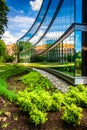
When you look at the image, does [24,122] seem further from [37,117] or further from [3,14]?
[3,14]

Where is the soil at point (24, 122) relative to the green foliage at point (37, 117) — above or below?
below

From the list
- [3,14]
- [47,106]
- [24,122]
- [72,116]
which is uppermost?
[3,14]

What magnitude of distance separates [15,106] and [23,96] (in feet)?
1.55

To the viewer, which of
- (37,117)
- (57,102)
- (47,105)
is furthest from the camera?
(57,102)

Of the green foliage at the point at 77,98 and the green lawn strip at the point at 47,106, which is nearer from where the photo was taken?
the green lawn strip at the point at 47,106

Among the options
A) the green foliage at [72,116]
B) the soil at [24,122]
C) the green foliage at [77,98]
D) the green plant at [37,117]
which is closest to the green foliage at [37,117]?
the green plant at [37,117]

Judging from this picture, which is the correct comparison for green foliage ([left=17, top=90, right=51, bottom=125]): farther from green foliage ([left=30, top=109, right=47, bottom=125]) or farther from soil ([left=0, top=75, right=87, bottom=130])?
soil ([left=0, top=75, right=87, bottom=130])

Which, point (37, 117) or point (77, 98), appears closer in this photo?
point (37, 117)

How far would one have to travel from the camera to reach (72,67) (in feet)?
52.1

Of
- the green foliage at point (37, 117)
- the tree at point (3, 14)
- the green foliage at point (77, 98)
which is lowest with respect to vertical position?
the green foliage at point (37, 117)

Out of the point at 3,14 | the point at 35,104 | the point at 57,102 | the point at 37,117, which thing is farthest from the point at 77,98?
the point at 3,14

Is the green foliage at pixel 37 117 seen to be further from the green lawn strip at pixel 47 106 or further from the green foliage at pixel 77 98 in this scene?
the green foliage at pixel 77 98

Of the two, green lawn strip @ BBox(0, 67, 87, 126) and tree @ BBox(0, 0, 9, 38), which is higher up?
tree @ BBox(0, 0, 9, 38)

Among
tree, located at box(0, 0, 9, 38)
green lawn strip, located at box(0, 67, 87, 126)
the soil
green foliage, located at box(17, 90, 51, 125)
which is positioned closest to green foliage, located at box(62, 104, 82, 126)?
green lawn strip, located at box(0, 67, 87, 126)
